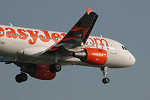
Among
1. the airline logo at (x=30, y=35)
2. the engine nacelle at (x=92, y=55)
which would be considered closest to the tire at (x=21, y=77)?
the airline logo at (x=30, y=35)

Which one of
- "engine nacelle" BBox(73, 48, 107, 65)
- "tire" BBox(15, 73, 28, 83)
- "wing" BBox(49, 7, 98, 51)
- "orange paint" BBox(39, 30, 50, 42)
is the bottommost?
"tire" BBox(15, 73, 28, 83)

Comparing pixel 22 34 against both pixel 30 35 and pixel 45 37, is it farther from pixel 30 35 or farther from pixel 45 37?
pixel 45 37

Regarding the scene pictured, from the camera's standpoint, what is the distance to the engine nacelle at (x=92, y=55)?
30.3 meters

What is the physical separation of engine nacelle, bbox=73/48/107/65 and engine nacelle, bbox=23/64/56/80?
19.8ft

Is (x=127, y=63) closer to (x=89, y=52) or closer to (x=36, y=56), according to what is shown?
(x=89, y=52)

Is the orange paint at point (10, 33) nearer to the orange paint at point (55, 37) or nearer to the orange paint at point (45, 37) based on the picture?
the orange paint at point (45, 37)

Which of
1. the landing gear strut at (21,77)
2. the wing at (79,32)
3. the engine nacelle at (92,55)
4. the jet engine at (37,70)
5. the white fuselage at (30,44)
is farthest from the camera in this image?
the jet engine at (37,70)

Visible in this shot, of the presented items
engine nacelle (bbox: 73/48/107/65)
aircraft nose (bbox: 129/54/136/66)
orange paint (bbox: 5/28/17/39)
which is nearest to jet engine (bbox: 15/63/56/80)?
orange paint (bbox: 5/28/17/39)

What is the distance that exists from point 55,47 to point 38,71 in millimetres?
6242

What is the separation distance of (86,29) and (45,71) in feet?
28.6

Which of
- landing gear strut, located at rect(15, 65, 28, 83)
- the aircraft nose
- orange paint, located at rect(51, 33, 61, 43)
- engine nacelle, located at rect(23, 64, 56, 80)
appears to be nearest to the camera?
orange paint, located at rect(51, 33, 61, 43)

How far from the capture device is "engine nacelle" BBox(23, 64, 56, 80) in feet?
114

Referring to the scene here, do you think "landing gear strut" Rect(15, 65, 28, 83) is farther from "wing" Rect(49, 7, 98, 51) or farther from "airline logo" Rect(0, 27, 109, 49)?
"wing" Rect(49, 7, 98, 51)

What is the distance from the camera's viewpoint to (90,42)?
33438 millimetres
